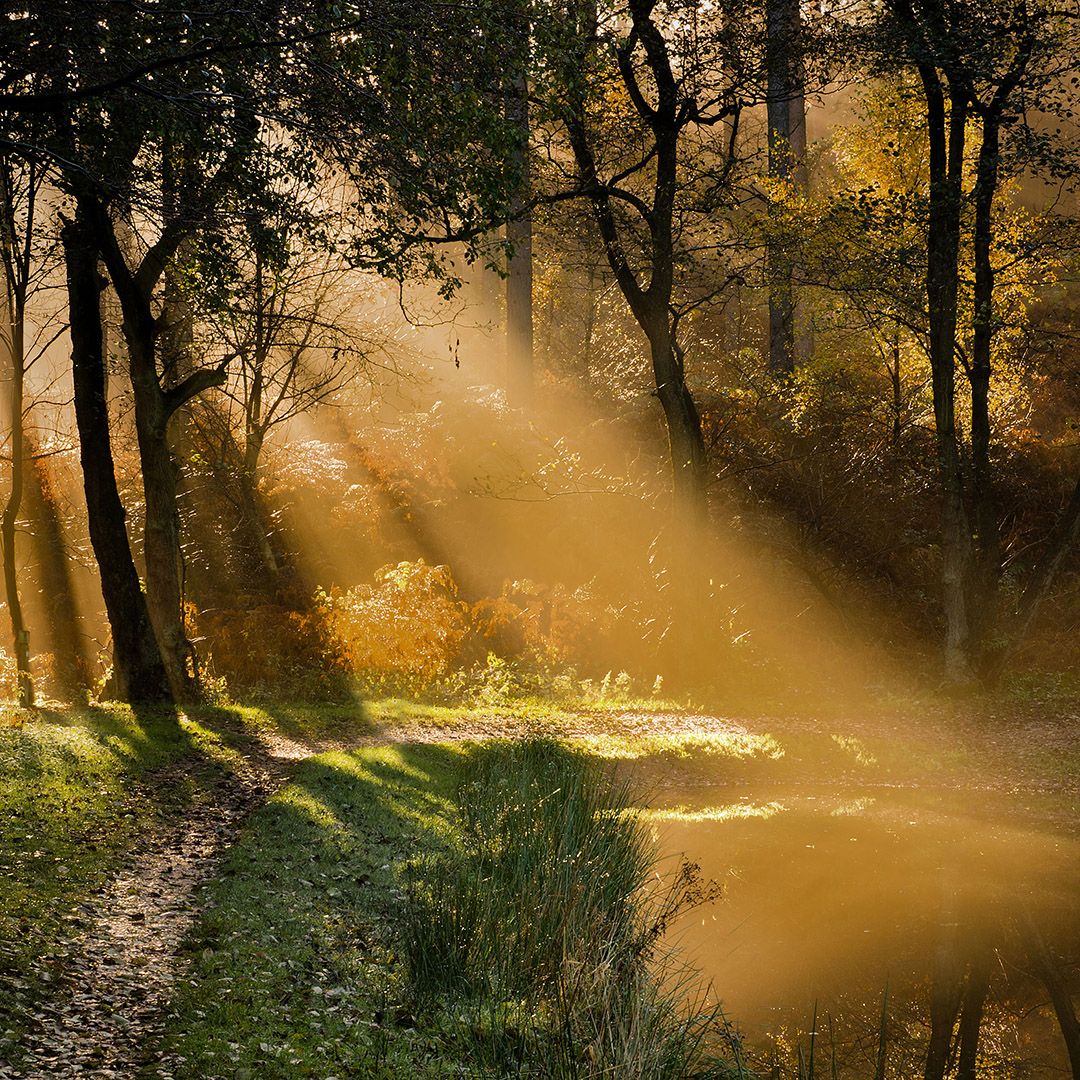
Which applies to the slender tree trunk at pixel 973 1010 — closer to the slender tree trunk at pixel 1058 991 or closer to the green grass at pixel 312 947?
the slender tree trunk at pixel 1058 991

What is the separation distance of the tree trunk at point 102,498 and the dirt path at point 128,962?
3986 millimetres

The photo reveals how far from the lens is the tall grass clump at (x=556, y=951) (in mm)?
5008

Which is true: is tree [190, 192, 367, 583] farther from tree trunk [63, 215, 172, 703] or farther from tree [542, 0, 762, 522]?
tree [542, 0, 762, 522]

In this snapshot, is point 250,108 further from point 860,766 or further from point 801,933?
point 860,766

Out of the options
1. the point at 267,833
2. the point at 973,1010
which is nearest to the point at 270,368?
the point at 267,833

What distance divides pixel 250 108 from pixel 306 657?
11.2 metres

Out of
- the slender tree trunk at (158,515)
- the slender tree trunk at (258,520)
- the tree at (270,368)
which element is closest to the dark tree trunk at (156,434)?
the slender tree trunk at (158,515)

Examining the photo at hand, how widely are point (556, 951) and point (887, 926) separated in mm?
3061

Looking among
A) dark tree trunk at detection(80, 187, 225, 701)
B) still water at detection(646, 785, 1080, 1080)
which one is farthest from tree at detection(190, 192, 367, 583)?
still water at detection(646, 785, 1080, 1080)

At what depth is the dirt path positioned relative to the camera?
473 cm

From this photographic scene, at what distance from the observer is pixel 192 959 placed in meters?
5.95

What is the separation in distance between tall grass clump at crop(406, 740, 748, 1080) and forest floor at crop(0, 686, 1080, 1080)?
34 centimetres

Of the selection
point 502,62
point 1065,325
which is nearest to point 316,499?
point 502,62

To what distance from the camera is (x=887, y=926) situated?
7949 millimetres
